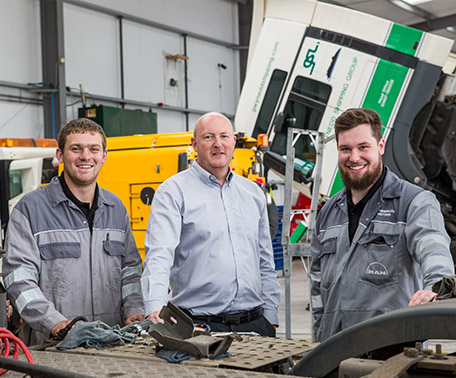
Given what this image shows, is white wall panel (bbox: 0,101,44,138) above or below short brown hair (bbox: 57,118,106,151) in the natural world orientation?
above

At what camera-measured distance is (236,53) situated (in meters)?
17.3

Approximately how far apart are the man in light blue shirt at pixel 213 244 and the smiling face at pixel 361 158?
55 cm

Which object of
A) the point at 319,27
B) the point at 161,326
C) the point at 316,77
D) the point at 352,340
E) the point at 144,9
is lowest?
the point at 161,326

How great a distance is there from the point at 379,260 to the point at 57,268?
1.27 meters

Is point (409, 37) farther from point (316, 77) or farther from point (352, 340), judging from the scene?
point (352, 340)

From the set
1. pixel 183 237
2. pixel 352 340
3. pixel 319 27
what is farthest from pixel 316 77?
pixel 352 340

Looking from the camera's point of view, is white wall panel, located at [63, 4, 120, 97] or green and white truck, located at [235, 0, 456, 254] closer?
green and white truck, located at [235, 0, 456, 254]

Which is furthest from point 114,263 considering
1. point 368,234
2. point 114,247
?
point 368,234

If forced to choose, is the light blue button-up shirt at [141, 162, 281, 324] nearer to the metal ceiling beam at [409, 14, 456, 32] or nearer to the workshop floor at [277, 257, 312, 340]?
the workshop floor at [277, 257, 312, 340]

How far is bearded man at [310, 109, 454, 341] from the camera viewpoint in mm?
2346

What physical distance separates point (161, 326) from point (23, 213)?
109 cm

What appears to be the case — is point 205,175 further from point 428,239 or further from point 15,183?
point 15,183

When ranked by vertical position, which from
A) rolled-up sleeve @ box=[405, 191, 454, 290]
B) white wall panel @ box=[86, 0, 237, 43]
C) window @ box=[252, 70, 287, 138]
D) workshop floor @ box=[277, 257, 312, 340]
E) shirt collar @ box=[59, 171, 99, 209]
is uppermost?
white wall panel @ box=[86, 0, 237, 43]

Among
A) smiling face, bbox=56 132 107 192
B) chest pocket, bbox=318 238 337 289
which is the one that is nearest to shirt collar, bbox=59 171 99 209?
smiling face, bbox=56 132 107 192
